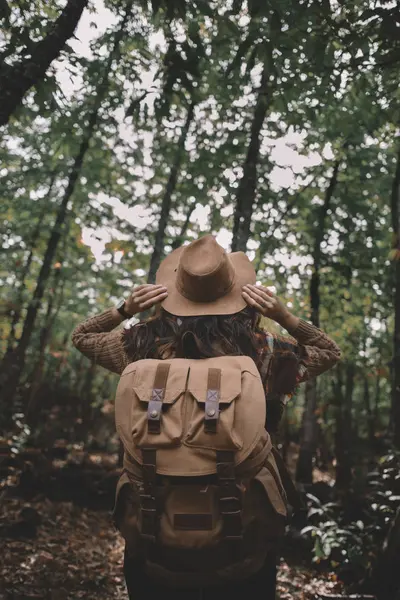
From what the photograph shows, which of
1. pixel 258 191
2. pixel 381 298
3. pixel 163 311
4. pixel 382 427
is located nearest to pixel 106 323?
pixel 163 311

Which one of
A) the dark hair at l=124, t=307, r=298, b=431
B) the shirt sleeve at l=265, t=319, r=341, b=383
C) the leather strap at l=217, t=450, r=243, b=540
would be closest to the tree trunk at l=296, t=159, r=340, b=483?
the shirt sleeve at l=265, t=319, r=341, b=383

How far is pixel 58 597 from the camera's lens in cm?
466

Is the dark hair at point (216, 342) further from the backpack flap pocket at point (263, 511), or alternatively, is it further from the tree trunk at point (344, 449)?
the tree trunk at point (344, 449)

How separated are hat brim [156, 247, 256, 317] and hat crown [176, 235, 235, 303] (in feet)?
0.10

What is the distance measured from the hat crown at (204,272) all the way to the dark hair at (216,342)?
0.46 feet

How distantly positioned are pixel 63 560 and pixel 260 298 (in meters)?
4.86

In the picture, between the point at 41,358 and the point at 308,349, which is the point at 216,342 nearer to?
the point at 308,349

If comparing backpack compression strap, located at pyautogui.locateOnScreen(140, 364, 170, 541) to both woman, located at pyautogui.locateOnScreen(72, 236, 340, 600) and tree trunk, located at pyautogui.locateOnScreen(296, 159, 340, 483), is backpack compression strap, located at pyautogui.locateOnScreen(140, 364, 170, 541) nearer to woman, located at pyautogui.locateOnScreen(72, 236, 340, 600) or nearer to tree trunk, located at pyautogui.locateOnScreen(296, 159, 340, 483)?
woman, located at pyautogui.locateOnScreen(72, 236, 340, 600)

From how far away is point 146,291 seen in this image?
2.70m

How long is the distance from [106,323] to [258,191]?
17.7 feet

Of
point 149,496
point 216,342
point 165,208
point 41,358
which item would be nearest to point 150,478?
point 149,496

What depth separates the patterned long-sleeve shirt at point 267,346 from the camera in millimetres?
2641

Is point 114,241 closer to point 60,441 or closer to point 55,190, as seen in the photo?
point 55,190

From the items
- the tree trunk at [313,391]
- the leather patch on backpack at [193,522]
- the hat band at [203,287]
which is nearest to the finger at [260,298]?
the hat band at [203,287]
